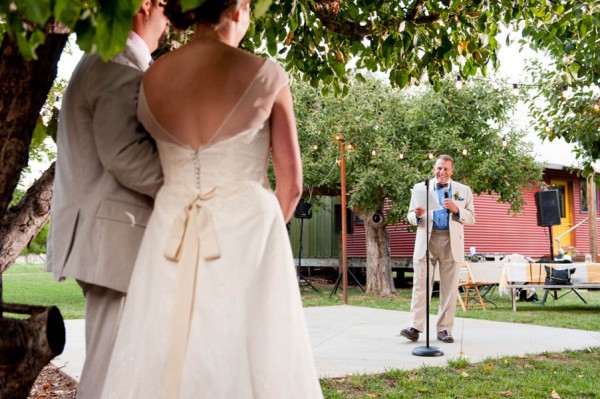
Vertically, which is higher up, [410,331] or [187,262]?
[187,262]

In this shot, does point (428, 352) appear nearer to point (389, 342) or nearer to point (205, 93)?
point (389, 342)

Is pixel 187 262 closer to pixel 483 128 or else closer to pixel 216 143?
pixel 216 143

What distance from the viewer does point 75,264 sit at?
2.56m

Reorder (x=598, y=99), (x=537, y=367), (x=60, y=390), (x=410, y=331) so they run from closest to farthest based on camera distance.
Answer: (x=60, y=390)
(x=537, y=367)
(x=410, y=331)
(x=598, y=99)

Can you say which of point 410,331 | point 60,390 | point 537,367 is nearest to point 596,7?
point 537,367

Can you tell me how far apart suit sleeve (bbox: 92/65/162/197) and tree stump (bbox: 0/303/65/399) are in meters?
0.58

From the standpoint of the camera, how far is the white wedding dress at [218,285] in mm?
2355

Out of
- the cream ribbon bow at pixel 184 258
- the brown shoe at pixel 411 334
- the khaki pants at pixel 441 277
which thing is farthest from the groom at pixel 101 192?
the brown shoe at pixel 411 334

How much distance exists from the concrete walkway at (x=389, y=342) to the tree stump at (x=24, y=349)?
3.93 m

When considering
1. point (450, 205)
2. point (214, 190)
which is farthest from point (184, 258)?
point (450, 205)

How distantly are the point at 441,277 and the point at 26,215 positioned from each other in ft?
16.4

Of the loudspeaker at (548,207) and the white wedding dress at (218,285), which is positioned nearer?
the white wedding dress at (218,285)

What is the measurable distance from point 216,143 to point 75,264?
679mm

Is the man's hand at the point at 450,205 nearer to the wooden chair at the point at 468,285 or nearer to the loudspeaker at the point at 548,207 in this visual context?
the wooden chair at the point at 468,285
